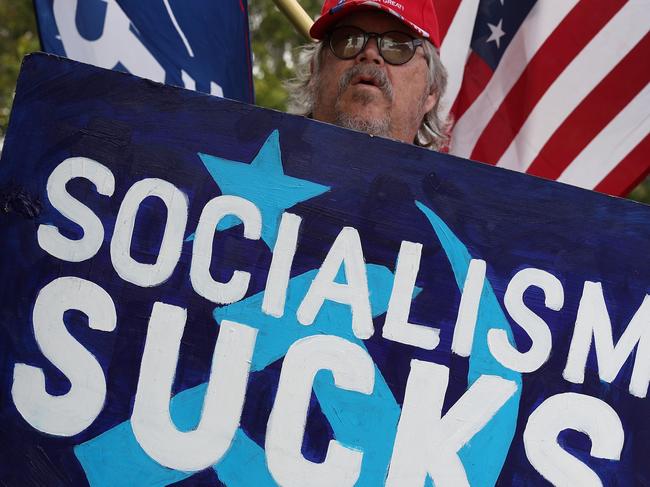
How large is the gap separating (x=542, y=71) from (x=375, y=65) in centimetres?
135

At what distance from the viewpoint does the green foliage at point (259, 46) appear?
10.6 m

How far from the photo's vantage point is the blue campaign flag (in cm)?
315

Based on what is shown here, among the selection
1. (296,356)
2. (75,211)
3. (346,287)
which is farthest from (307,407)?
(75,211)

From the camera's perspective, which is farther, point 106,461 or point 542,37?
point 542,37

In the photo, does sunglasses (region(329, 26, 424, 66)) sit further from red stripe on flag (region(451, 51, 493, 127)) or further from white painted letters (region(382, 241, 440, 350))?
red stripe on flag (region(451, 51, 493, 127))

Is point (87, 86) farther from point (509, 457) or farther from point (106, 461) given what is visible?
point (509, 457)

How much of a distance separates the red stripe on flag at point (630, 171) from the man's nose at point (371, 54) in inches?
52.0

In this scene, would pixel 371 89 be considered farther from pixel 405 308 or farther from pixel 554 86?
pixel 554 86

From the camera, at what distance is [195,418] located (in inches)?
72.4

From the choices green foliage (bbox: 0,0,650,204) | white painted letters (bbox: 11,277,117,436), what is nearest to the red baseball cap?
white painted letters (bbox: 11,277,117,436)

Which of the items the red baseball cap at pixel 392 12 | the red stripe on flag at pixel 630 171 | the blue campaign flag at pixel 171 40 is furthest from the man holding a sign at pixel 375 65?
the red stripe on flag at pixel 630 171

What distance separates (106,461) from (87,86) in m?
0.70

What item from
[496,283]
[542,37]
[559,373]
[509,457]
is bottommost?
[509,457]

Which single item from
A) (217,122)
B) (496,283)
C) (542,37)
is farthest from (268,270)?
(542,37)
